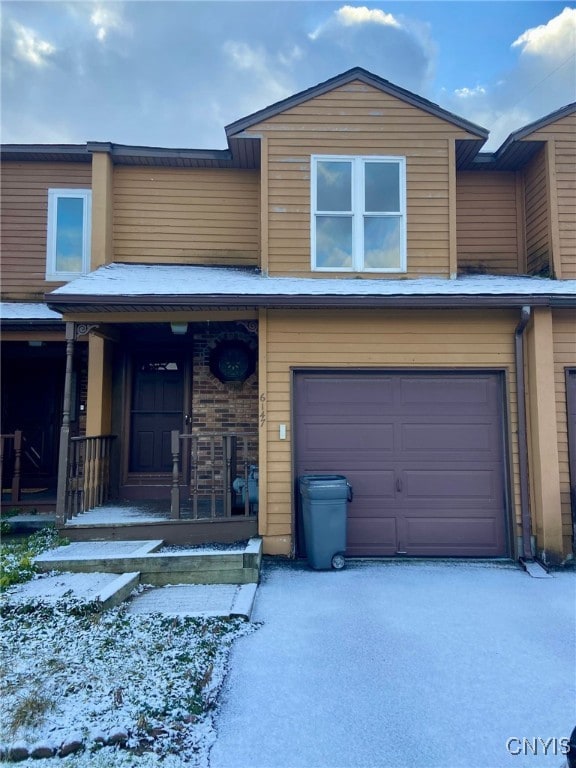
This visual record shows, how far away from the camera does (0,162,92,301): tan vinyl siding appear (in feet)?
26.1

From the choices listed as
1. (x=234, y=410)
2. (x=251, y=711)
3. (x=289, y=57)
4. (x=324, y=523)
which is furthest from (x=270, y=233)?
(x=289, y=57)

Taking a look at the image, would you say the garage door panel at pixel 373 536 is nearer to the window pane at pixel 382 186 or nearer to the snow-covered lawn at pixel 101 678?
the snow-covered lawn at pixel 101 678

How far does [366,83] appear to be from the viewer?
7.08m

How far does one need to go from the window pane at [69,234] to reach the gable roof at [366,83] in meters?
3.03

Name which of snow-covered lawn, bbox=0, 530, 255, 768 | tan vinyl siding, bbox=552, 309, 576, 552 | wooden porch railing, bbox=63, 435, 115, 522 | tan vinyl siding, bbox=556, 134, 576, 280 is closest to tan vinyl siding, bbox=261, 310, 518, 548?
tan vinyl siding, bbox=552, 309, 576, 552

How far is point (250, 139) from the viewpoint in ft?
23.1

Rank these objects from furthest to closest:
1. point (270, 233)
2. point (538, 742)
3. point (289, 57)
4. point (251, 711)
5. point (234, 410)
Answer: point (289, 57), point (234, 410), point (270, 233), point (251, 711), point (538, 742)

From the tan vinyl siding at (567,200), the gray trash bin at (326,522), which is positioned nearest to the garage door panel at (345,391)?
the gray trash bin at (326,522)

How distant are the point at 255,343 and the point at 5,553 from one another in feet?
14.5

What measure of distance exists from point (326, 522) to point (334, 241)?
3974 mm

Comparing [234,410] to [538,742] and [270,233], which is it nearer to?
[270,233]

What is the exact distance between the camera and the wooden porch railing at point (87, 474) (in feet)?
19.3

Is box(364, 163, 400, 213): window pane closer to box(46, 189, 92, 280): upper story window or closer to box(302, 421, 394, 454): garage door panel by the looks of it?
box(302, 421, 394, 454): garage door panel

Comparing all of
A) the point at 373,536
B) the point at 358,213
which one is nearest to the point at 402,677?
the point at 373,536
